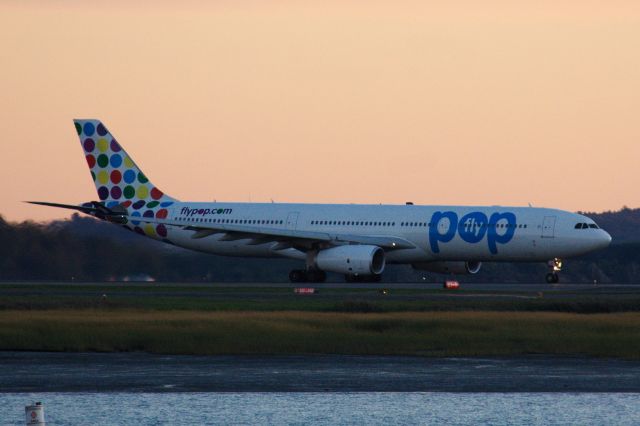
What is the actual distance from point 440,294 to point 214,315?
52.1 feet

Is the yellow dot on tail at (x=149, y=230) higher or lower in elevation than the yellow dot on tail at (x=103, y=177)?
lower

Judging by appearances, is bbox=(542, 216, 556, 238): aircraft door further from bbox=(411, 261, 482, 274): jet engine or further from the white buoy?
the white buoy

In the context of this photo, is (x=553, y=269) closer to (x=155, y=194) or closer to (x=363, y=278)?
(x=363, y=278)

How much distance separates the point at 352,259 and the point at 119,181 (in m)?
16.0

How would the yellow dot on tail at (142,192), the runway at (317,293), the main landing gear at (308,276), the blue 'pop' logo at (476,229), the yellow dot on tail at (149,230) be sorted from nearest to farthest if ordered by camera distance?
the runway at (317,293)
the blue 'pop' logo at (476,229)
the main landing gear at (308,276)
the yellow dot on tail at (149,230)
the yellow dot on tail at (142,192)

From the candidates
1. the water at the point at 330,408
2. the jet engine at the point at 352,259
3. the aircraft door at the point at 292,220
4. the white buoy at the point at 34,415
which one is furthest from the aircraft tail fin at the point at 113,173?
the white buoy at the point at 34,415

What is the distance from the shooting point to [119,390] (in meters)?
21.9

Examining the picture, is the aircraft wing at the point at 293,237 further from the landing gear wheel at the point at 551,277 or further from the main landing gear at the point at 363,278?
the landing gear wheel at the point at 551,277

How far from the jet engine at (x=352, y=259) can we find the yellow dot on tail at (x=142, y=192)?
11.8m

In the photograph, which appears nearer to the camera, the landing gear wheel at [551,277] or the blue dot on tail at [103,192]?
the landing gear wheel at [551,277]

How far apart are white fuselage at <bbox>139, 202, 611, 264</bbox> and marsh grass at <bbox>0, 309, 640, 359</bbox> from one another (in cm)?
2336

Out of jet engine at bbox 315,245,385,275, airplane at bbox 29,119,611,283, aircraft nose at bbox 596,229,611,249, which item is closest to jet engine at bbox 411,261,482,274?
airplane at bbox 29,119,611,283

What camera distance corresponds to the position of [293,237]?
64.3m

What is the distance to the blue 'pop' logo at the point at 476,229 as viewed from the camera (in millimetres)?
61719
